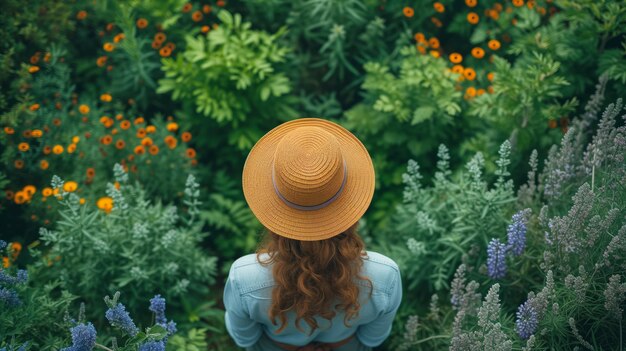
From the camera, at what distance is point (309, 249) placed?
6.72 feet

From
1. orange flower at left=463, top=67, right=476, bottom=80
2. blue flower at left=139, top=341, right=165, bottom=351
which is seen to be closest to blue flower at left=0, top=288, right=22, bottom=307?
blue flower at left=139, top=341, right=165, bottom=351

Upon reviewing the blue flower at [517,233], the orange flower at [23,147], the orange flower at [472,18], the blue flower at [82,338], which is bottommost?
the orange flower at [23,147]

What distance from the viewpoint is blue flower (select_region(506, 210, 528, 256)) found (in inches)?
94.7

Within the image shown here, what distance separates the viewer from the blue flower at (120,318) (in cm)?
187

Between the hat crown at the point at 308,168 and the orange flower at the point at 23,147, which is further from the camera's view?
the orange flower at the point at 23,147

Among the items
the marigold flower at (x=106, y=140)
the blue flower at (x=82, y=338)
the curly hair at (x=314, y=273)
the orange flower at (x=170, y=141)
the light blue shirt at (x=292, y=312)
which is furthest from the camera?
the orange flower at (x=170, y=141)

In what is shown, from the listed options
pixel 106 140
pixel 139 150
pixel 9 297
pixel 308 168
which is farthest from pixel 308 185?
pixel 106 140

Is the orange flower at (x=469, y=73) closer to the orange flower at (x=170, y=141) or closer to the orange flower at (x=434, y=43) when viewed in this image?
the orange flower at (x=434, y=43)

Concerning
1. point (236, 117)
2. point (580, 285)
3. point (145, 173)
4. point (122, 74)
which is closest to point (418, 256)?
point (580, 285)

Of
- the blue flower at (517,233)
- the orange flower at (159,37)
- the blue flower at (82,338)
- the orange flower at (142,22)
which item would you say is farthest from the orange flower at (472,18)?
the blue flower at (82,338)

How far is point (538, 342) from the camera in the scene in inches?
90.4

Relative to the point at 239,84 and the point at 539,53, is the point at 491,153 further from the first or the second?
the point at 239,84

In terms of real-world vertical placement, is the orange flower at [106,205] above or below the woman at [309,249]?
below

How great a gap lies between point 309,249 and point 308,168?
1.21 feet
